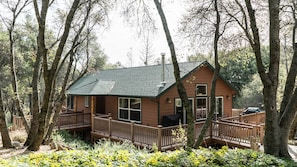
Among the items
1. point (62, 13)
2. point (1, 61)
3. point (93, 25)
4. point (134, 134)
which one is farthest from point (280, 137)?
point (1, 61)

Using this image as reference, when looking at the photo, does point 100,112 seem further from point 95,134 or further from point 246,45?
point 246,45

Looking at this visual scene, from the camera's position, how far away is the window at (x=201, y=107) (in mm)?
15406

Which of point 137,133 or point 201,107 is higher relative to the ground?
point 201,107

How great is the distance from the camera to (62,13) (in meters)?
12.5

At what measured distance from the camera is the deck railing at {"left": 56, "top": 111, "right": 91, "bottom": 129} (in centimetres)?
1546

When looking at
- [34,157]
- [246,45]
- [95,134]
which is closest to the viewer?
[34,157]

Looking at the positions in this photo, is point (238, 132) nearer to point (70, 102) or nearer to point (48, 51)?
point (48, 51)

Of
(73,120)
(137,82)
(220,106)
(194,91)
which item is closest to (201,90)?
(194,91)

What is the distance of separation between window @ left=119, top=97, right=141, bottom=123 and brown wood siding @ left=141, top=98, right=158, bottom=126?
429 millimetres

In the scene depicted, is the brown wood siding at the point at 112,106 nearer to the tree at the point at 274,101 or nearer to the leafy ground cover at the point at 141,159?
the tree at the point at 274,101

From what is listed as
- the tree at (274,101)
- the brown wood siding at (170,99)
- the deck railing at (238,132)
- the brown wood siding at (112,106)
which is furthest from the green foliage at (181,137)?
the brown wood siding at (112,106)

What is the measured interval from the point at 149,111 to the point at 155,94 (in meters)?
1.36

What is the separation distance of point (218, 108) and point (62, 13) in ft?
35.8

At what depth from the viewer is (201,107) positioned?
15.6m
